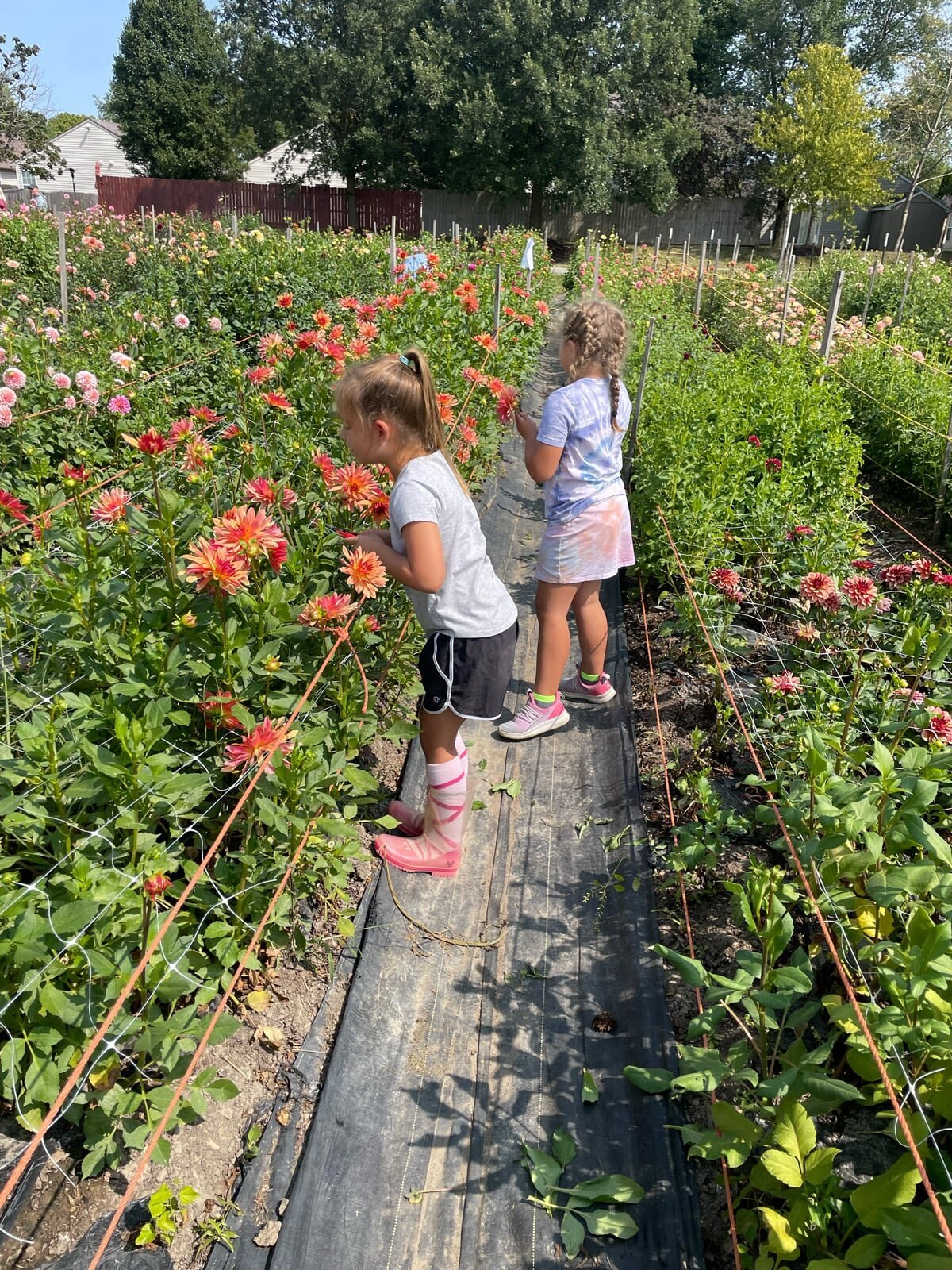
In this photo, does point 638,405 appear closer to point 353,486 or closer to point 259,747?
point 353,486

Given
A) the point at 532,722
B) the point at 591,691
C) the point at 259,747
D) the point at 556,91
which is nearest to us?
the point at 259,747

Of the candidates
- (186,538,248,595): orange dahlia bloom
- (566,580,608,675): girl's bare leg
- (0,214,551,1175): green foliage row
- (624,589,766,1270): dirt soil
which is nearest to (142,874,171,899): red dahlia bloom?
(0,214,551,1175): green foliage row

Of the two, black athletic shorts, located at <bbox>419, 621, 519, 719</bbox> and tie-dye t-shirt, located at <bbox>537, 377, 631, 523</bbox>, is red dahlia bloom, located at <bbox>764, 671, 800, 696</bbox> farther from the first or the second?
black athletic shorts, located at <bbox>419, 621, 519, 719</bbox>

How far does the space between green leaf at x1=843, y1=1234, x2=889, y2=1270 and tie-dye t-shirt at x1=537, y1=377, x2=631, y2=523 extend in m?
2.30

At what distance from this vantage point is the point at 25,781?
1.90m

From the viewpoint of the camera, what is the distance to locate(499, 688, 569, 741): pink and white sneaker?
3.44 meters

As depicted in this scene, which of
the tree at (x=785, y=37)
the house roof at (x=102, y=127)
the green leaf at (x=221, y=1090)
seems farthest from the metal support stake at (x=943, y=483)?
the house roof at (x=102, y=127)

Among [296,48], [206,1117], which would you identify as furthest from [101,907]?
[296,48]

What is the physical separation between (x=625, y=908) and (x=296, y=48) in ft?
123

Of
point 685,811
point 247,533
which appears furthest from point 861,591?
point 247,533

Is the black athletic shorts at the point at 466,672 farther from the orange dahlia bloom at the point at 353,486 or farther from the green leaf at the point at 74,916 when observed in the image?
the green leaf at the point at 74,916

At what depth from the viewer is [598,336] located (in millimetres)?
3010

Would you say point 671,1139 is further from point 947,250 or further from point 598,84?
point 947,250

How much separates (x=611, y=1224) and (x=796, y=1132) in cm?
46
